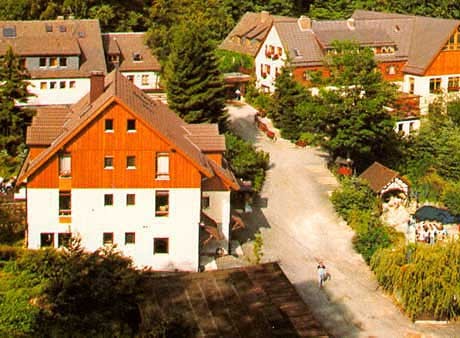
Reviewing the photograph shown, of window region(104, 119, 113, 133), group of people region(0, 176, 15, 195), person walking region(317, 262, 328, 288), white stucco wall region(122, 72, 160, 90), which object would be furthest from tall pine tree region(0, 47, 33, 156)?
person walking region(317, 262, 328, 288)

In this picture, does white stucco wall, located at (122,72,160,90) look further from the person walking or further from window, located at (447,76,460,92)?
the person walking

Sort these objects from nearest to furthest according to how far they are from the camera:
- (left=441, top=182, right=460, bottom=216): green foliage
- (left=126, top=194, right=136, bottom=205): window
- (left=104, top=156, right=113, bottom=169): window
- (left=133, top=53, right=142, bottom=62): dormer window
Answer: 1. (left=104, top=156, right=113, bottom=169): window
2. (left=126, top=194, right=136, bottom=205): window
3. (left=441, top=182, right=460, bottom=216): green foliage
4. (left=133, top=53, right=142, bottom=62): dormer window

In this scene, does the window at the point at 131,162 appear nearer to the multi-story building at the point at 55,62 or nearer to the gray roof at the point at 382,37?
the multi-story building at the point at 55,62

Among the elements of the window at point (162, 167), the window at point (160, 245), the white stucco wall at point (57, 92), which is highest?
the white stucco wall at point (57, 92)

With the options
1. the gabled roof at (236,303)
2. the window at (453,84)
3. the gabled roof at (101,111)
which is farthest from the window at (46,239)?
the window at (453,84)

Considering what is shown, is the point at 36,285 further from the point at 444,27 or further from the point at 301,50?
the point at 444,27

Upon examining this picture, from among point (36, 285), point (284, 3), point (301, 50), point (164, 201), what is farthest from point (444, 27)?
point (36, 285)

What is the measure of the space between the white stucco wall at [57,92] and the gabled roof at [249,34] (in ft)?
46.8

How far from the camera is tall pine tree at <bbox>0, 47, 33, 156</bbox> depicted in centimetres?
4953

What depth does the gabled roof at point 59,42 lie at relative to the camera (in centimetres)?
6216

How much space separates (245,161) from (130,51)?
70.4ft

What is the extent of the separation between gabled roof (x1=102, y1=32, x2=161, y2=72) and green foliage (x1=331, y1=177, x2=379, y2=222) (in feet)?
73.0

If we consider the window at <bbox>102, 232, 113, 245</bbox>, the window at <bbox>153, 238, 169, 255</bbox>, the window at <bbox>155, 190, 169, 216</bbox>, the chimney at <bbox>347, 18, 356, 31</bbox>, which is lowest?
the window at <bbox>153, 238, 169, 255</bbox>

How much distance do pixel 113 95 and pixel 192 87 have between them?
13.7m
